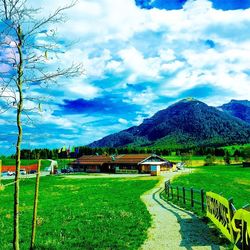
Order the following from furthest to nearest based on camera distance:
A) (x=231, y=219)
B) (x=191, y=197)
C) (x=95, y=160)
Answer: (x=95, y=160), (x=191, y=197), (x=231, y=219)

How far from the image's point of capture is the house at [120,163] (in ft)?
407

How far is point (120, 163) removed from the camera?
130000mm

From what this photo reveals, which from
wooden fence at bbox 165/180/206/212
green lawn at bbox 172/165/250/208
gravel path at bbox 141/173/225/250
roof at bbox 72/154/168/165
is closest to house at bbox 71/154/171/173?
roof at bbox 72/154/168/165

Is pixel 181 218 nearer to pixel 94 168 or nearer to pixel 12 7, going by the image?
pixel 12 7

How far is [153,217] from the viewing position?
68.6 ft

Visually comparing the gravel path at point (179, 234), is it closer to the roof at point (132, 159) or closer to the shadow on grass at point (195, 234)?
the shadow on grass at point (195, 234)

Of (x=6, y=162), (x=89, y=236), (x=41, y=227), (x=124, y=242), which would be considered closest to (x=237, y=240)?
(x=124, y=242)

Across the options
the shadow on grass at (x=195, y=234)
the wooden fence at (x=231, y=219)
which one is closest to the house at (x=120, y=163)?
the shadow on grass at (x=195, y=234)

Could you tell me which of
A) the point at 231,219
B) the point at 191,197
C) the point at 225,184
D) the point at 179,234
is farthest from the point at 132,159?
→ the point at 231,219

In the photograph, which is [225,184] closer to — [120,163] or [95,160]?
[120,163]

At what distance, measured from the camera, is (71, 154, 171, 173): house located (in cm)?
12406

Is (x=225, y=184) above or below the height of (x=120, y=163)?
below

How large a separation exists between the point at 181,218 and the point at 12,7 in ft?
49.8

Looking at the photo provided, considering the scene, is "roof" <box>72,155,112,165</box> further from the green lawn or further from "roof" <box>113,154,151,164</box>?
the green lawn
